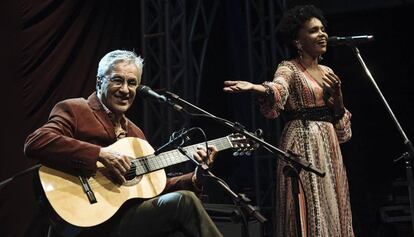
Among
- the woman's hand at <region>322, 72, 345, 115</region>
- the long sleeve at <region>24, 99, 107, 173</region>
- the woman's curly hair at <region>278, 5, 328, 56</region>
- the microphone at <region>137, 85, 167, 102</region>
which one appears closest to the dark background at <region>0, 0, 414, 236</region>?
the long sleeve at <region>24, 99, 107, 173</region>

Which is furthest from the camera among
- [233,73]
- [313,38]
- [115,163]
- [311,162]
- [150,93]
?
[233,73]

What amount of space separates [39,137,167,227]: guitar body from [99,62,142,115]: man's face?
25 cm

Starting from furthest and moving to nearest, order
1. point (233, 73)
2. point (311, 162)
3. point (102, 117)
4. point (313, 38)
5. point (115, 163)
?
point (233, 73) < point (313, 38) < point (311, 162) < point (102, 117) < point (115, 163)

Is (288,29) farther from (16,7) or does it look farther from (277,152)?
(16,7)

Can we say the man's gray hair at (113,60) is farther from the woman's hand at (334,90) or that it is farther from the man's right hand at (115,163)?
the woman's hand at (334,90)

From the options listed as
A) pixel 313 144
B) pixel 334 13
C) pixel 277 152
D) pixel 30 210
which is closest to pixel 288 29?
pixel 313 144

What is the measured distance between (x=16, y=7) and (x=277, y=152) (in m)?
2.51

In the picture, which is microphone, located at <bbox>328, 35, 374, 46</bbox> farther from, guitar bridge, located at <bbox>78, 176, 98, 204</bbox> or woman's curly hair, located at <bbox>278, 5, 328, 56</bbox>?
guitar bridge, located at <bbox>78, 176, 98, 204</bbox>

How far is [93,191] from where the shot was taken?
2.81 m

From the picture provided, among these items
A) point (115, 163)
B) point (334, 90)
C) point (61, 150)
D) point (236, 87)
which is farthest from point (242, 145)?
point (61, 150)

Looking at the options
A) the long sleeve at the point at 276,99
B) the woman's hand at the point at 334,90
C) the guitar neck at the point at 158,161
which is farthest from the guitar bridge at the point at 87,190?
the woman's hand at the point at 334,90

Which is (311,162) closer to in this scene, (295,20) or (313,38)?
(313,38)

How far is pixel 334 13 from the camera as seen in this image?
6.31 metres

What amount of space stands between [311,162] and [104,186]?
1201 mm
